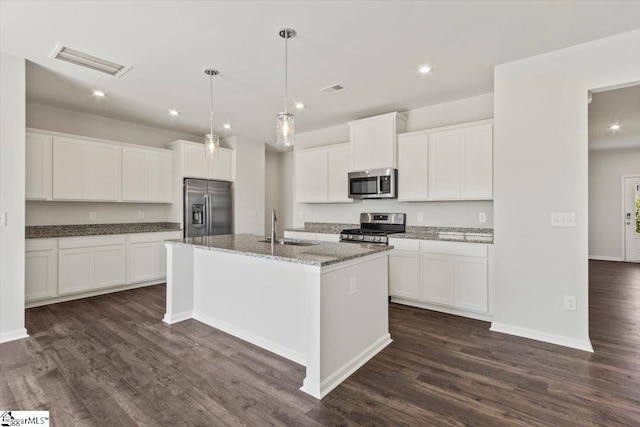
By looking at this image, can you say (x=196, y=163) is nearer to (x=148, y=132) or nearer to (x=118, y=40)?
(x=148, y=132)

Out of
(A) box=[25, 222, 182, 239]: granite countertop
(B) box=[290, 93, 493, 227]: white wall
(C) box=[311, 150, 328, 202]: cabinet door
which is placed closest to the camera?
(B) box=[290, 93, 493, 227]: white wall

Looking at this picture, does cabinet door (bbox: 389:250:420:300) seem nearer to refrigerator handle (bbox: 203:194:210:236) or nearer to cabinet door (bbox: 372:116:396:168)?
cabinet door (bbox: 372:116:396:168)

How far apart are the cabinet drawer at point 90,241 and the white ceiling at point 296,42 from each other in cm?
188

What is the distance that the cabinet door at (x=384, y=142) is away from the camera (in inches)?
178

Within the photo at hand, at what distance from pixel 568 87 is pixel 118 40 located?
13.3 feet

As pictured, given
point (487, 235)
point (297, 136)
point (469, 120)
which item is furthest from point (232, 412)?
point (297, 136)

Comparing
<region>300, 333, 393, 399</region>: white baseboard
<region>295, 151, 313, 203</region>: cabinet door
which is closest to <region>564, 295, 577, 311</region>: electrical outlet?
<region>300, 333, 393, 399</region>: white baseboard

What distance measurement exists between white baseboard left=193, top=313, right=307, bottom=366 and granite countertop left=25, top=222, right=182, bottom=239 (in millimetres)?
2125

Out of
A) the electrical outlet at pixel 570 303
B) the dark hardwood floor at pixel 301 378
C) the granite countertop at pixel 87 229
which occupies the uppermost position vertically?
the granite countertop at pixel 87 229

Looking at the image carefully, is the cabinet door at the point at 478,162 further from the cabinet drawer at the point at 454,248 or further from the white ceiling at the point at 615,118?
the white ceiling at the point at 615,118

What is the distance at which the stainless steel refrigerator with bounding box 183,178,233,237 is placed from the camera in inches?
218

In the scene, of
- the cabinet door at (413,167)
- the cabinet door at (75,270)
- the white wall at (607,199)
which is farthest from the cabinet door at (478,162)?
the white wall at (607,199)

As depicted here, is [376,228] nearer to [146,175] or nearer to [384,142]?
[384,142]

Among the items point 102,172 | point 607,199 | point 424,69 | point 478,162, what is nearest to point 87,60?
point 102,172
